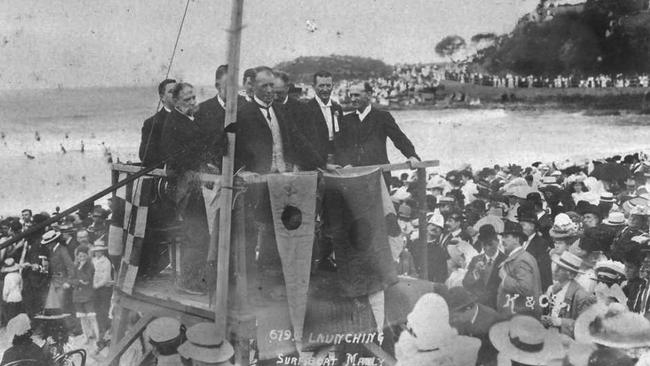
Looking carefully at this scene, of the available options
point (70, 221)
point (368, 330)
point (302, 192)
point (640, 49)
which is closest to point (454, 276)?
point (368, 330)

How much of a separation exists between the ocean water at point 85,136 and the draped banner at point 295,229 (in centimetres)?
79

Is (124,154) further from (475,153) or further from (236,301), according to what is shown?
Result: (475,153)

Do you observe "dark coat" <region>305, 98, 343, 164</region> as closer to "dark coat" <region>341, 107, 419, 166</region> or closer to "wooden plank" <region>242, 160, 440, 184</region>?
"dark coat" <region>341, 107, 419, 166</region>

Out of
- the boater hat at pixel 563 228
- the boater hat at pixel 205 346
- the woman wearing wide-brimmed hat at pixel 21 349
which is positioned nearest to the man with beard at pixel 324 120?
the boater hat at pixel 205 346

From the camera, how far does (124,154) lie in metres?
4.62

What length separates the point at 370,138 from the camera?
444 cm

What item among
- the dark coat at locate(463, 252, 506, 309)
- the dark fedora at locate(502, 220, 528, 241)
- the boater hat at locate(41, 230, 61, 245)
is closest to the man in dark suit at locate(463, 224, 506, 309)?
the dark coat at locate(463, 252, 506, 309)

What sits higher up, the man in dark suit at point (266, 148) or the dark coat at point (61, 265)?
the man in dark suit at point (266, 148)

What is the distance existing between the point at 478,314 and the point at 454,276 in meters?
0.32

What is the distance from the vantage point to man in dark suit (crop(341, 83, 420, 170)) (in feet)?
14.4

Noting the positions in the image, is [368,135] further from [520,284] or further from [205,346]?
[205,346]

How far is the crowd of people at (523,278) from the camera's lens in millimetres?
4152

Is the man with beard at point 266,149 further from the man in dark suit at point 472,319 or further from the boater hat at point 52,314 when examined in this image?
the boater hat at point 52,314

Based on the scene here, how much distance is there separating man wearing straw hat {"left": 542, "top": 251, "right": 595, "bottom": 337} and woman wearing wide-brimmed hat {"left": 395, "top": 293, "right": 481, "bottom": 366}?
18.9 inches
